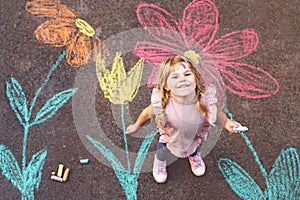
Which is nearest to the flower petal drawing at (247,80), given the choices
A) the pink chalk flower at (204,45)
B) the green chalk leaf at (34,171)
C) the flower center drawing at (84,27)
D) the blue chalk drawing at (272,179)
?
the pink chalk flower at (204,45)

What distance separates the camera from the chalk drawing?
255 cm

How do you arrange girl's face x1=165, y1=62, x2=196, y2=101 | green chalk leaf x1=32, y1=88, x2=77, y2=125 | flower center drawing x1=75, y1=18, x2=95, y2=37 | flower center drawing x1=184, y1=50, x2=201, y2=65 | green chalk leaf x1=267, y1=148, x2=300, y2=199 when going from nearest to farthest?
girl's face x1=165, y1=62, x2=196, y2=101 → green chalk leaf x1=267, y1=148, x2=300, y2=199 → green chalk leaf x1=32, y1=88, x2=77, y2=125 → flower center drawing x1=184, y1=50, x2=201, y2=65 → flower center drawing x1=75, y1=18, x2=95, y2=37

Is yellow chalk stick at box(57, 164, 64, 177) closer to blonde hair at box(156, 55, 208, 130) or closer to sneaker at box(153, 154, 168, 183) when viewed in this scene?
sneaker at box(153, 154, 168, 183)

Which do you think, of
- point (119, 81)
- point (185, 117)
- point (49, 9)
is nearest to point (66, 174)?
point (119, 81)

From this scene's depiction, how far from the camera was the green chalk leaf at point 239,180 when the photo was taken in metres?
2.51

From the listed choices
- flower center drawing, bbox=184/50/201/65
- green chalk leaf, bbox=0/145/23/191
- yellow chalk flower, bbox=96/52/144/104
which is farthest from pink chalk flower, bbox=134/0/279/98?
green chalk leaf, bbox=0/145/23/191

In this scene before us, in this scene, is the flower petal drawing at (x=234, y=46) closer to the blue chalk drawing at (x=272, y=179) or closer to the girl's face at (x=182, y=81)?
the blue chalk drawing at (x=272, y=179)

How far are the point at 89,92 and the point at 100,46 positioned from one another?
372 millimetres

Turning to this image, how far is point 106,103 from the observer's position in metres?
2.72

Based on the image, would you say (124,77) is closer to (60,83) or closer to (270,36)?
(60,83)

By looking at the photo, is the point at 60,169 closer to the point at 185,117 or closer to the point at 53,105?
the point at 53,105

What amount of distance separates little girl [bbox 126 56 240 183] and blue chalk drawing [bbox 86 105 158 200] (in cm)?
47

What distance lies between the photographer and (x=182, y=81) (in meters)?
1.85

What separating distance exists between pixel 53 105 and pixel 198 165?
3.64 feet
